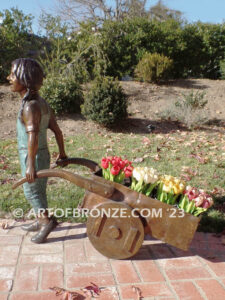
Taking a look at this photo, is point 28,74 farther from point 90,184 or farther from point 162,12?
point 162,12

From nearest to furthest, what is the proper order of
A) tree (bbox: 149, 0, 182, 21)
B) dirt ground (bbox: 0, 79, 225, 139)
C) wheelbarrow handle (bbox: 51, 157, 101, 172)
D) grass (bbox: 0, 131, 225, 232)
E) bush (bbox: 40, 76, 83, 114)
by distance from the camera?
wheelbarrow handle (bbox: 51, 157, 101, 172), grass (bbox: 0, 131, 225, 232), dirt ground (bbox: 0, 79, 225, 139), bush (bbox: 40, 76, 83, 114), tree (bbox: 149, 0, 182, 21)

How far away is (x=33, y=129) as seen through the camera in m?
2.27

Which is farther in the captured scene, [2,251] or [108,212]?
[2,251]

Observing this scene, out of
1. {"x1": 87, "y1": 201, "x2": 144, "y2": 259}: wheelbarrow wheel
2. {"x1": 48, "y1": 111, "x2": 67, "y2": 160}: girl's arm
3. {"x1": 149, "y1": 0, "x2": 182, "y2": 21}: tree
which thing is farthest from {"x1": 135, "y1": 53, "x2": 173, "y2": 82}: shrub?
{"x1": 149, "y1": 0, "x2": 182, "y2": 21}: tree

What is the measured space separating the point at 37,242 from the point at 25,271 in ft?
1.37

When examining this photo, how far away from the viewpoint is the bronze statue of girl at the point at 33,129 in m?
2.28

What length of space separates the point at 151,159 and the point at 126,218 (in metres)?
2.98

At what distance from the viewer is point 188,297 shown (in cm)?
204

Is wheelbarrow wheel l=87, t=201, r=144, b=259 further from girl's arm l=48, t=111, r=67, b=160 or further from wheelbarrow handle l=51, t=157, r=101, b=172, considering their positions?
girl's arm l=48, t=111, r=67, b=160

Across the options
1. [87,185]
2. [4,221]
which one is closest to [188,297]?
[87,185]

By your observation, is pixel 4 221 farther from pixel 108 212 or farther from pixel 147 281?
pixel 147 281

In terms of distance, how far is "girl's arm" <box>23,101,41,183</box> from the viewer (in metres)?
2.27

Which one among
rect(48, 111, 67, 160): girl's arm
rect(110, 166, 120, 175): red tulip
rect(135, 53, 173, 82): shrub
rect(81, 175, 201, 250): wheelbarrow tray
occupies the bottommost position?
rect(81, 175, 201, 250): wheelbarrow tray

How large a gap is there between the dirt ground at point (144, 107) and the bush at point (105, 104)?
384 millimetres
